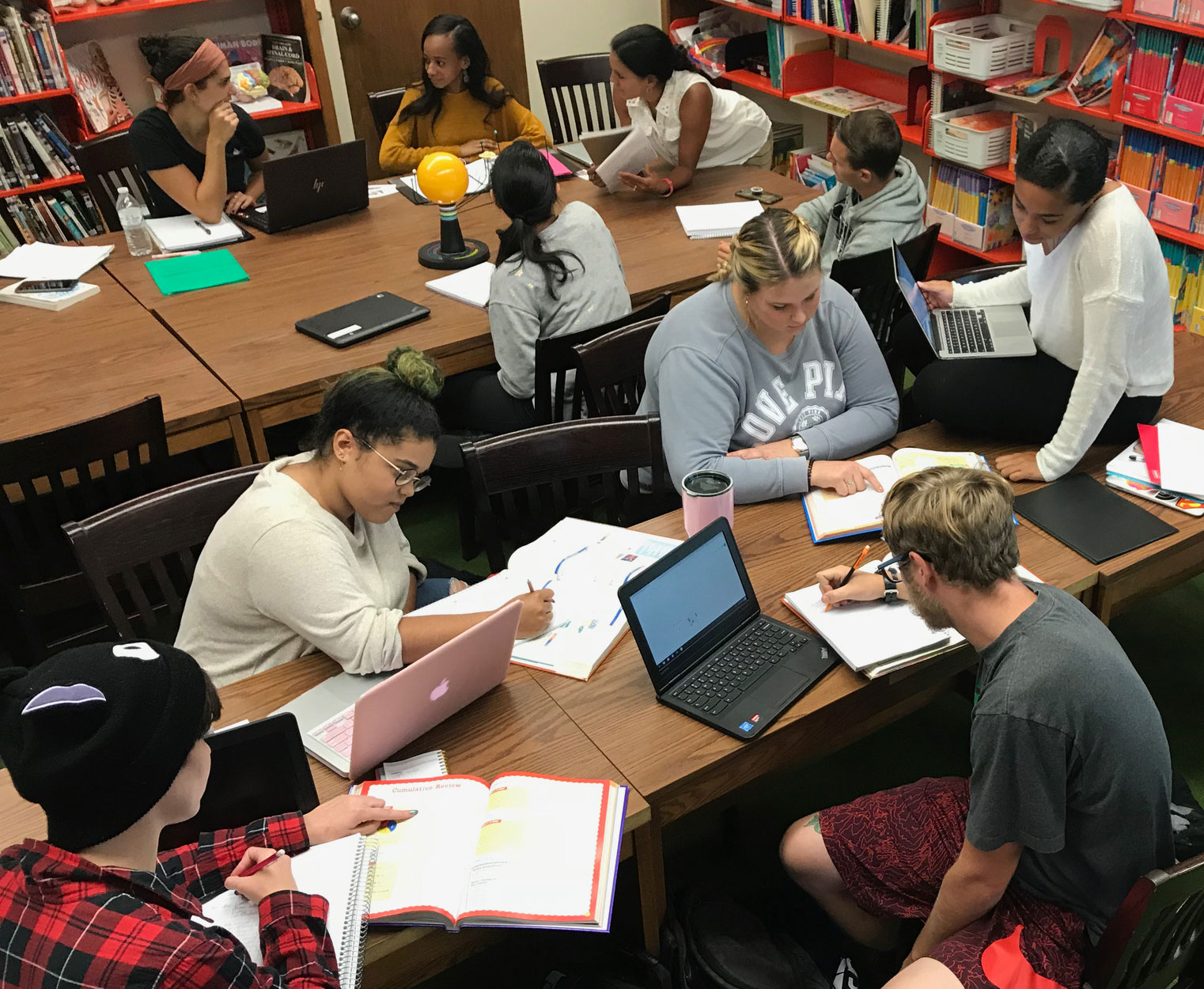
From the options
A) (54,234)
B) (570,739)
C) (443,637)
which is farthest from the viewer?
(54,234)

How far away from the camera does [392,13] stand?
17.7 ft

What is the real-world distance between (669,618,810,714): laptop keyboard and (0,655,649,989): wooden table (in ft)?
0.66

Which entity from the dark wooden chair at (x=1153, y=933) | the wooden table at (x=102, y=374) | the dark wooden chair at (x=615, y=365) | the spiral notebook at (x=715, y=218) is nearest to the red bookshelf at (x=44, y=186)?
the wooden table at (x=102, y=374)

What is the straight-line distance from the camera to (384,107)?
4.65 m

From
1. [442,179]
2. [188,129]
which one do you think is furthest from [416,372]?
[188,129]

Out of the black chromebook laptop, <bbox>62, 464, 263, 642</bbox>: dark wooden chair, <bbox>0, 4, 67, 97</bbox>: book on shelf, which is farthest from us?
<bbox>0, 4, 67, 97</bbox>: book on shelf

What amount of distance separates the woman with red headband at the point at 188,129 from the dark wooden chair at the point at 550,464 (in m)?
2.02

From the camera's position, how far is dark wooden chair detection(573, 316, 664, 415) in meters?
2.62

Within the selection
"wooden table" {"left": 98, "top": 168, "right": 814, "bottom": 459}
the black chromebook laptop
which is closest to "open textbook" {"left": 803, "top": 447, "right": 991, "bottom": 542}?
"wooden table" {"left": 98, "top": 168, "right": 814, "bottom": 459}

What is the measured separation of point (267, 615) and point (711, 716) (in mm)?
784

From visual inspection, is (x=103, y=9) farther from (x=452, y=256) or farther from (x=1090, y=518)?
(x=1090, y=518)

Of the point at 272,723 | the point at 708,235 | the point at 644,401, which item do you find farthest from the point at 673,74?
the point at 272,723

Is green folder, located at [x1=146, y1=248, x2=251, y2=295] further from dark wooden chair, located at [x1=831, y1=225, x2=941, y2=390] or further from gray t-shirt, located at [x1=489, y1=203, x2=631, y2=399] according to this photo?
dark wooden chair, located at [x1=831, y1=225, x2=941, y2=390]

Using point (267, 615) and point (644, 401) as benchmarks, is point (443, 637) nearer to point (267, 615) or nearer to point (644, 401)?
point (267, 615)
